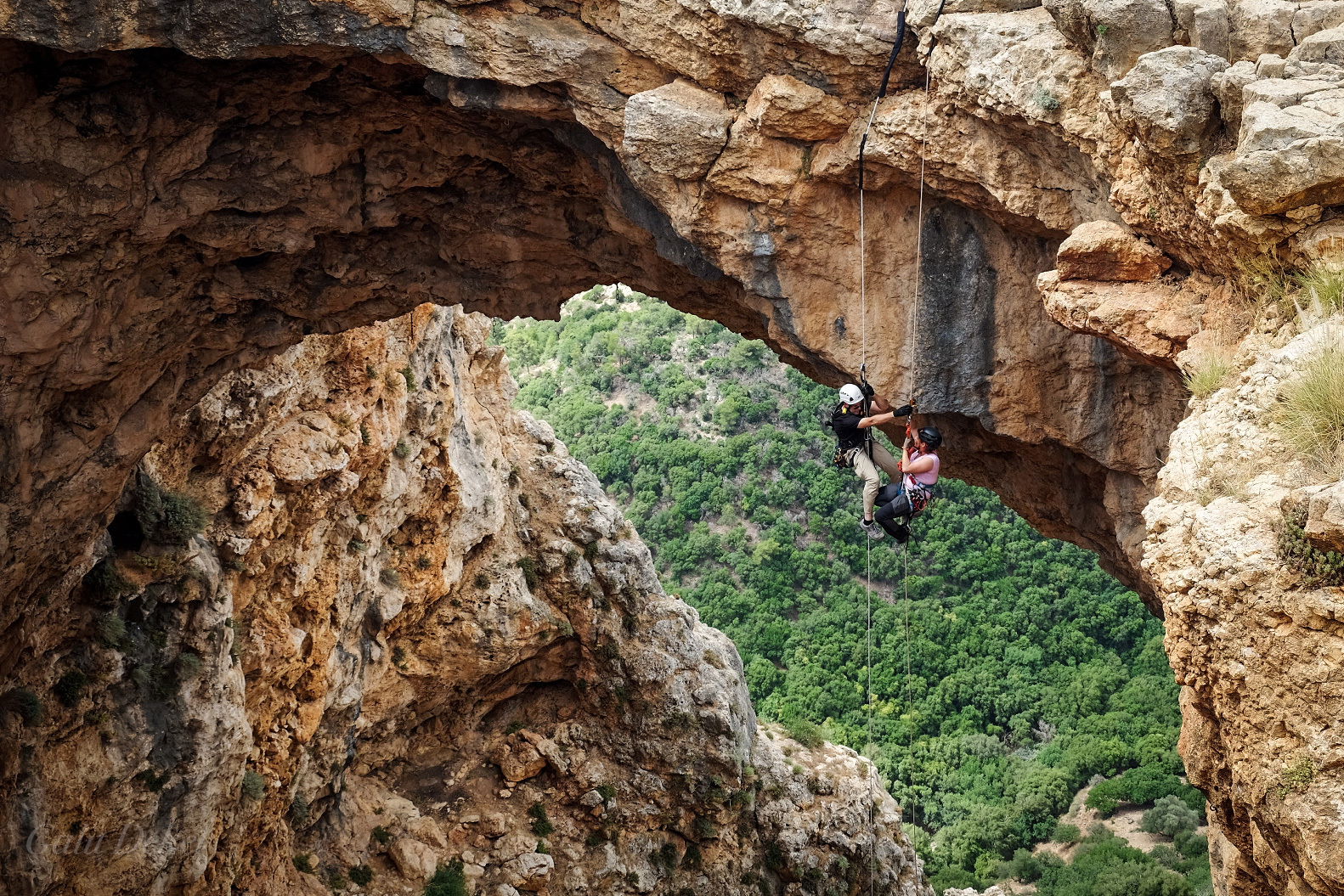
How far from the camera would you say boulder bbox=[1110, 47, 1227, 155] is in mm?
6824

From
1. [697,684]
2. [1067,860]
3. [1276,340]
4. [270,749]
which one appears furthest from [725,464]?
[1276,340]

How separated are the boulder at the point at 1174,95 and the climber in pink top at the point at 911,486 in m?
3.24

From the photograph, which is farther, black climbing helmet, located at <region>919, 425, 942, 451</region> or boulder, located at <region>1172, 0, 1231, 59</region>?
black climbing helmet, located at <region>919, 425, 942, 451</region>

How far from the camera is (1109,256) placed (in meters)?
8.05

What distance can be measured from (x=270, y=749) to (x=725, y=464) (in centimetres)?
2208

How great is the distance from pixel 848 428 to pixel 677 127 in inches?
108

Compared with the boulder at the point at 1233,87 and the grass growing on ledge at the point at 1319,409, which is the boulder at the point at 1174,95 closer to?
the boulder at the point at 1233,87

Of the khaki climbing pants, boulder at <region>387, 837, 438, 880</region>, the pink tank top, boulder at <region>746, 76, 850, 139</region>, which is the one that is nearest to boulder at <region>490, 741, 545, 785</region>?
boulder at <region>387, 837, 438, 880</region>

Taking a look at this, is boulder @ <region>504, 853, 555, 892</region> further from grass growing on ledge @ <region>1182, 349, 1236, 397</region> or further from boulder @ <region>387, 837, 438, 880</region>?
grass growing on ledge @ <region>1182, 349, 1236, 397</region>

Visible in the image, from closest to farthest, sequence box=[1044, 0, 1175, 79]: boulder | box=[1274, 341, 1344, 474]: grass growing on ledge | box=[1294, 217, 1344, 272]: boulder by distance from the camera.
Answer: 1. box=[1274, 341, 1344, 474]: grass growing on ledge
2. box=[1294, 217, 1344, 272]: boulder
3. box=[1044, 0, 1175, 79]: boulder

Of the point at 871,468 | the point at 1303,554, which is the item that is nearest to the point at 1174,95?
the point at 1303,554

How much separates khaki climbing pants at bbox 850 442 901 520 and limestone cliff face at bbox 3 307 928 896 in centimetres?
629

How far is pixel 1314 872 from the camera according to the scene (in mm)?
5234

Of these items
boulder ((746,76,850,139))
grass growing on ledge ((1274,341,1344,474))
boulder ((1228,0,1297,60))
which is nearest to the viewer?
grass growing on ledge ((1274,341,1344,474))
